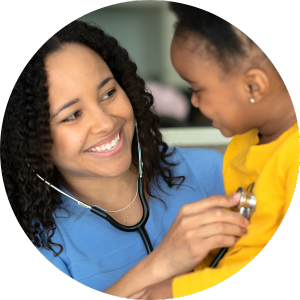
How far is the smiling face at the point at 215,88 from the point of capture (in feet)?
1.73

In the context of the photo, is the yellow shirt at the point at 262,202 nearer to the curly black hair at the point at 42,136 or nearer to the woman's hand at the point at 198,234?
the woman's hand at the point at 198,234

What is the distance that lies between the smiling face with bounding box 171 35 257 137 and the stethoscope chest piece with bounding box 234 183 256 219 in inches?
4.6

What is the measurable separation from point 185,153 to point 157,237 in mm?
321

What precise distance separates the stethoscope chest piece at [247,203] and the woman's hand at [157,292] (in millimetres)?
195

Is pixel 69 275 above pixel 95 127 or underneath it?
underneath

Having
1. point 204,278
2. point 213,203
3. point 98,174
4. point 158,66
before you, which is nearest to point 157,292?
point 204,278

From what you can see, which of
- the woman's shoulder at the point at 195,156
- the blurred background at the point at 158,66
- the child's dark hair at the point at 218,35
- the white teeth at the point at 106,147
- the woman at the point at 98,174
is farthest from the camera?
the blurred background at the point at 158,66

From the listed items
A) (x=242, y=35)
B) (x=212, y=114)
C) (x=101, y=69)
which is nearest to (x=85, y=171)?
(x=101, y=69)

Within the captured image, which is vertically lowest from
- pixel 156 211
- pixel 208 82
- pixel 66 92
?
pixel 156 211

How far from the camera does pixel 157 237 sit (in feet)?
2.76

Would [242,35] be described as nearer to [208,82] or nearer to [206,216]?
[208,82]

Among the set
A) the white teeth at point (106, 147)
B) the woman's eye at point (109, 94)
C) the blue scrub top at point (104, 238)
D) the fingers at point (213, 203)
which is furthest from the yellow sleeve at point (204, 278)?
the woman's eye at point (109, 94)

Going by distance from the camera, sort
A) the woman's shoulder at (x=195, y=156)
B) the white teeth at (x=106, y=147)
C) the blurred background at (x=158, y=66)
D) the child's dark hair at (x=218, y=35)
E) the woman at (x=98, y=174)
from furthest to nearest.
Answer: the blurred background at (x=158, y=66) → the woman's shoulder at (x=195, y=156) → the white teeth at (x=106, y=147) → the woman at (x=98, y=174) → the child's dark hair at (x=218, y=35)

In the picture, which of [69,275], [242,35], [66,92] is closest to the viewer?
[242,35]
